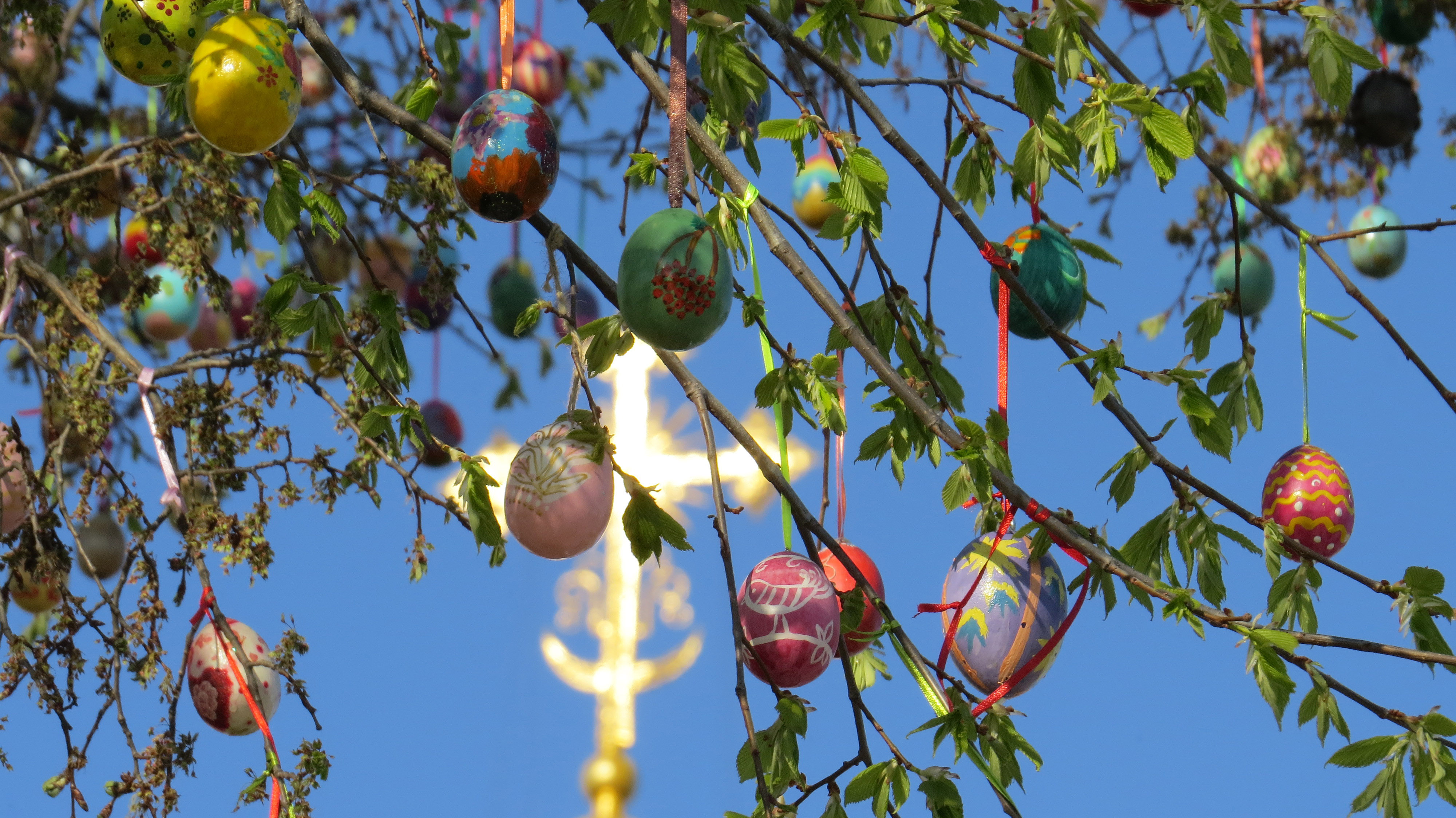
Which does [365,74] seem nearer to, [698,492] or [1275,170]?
[698,492]

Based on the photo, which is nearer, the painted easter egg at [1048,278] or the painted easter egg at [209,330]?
the painted easter egg at [1048,278]

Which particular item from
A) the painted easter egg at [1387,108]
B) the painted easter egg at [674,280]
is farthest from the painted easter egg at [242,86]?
the painted easter egg at [1387,108]

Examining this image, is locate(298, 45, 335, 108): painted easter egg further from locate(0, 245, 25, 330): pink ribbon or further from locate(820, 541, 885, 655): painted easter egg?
locate(820, 541, 885, 655): painted easter egg

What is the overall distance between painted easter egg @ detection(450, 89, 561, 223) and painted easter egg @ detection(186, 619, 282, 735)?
1328 mm

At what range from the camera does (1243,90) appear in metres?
5.54

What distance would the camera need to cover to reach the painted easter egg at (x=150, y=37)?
9.45 feet

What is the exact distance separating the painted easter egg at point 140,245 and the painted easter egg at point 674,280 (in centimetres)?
166

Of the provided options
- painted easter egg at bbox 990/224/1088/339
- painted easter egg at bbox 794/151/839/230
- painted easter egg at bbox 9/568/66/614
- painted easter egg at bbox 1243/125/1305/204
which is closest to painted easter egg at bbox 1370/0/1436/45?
painted easter egg at bbox 1243/125/1305/204

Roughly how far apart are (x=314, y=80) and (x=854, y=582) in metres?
2.85

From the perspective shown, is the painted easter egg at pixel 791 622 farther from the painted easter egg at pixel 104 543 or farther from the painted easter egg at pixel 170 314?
the painted easter egg at pixel 170 314

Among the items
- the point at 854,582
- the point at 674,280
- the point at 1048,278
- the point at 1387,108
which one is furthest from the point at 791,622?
the point at 1387,108

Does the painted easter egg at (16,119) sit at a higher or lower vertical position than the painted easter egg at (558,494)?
higher

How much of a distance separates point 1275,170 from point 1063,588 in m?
2.88

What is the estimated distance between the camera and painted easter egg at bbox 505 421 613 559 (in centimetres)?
241
